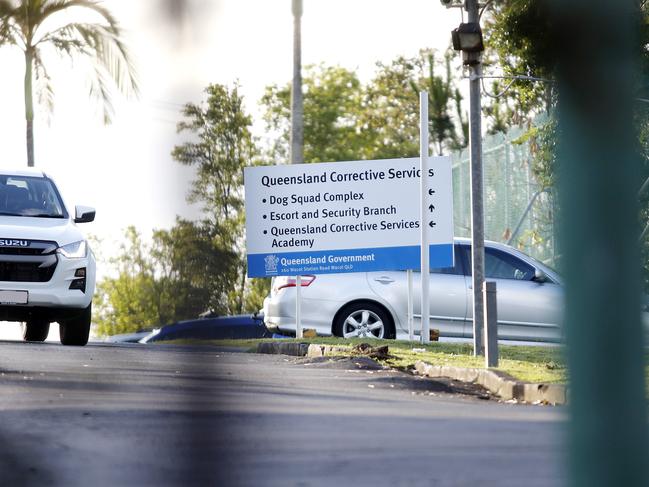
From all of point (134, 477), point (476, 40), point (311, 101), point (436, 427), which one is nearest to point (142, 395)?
point (436, 427)

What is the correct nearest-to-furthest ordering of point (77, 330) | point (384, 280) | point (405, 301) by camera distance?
point (77, 330) → point (405, 301) → point (384, 280)

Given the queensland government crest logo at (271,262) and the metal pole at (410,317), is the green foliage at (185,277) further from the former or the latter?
the queensland government crest logo at (271,262)

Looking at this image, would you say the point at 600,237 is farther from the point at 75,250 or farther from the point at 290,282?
the point at 290,282

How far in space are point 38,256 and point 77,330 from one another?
1.25 meters

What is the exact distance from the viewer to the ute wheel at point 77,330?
43.3 ft

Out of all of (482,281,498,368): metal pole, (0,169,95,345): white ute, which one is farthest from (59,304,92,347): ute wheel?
(482,281,498,368): metal pole

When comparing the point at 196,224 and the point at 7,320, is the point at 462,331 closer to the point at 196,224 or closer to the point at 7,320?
the point at 7,320

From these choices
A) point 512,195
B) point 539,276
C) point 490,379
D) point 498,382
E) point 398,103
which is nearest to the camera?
point 498,382

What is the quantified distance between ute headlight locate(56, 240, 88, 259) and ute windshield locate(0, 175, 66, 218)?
348 mm

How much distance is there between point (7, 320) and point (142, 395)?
5895mm

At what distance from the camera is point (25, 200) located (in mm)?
12523

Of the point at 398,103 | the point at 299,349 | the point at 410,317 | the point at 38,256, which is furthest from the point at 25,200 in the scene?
the point at 398,103

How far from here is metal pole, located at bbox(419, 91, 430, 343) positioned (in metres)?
14.6

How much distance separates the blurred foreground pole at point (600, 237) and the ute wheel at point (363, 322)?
1435cm
